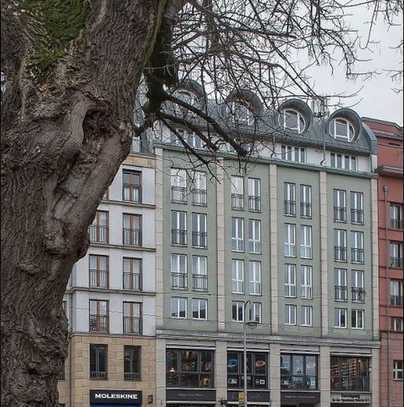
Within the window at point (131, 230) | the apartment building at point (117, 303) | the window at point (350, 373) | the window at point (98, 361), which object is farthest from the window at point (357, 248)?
the window at point (98, 361)

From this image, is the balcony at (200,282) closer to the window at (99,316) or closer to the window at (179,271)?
the window at (179,271)

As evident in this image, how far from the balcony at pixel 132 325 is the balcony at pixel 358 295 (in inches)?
562

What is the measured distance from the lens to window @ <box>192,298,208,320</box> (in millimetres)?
62344

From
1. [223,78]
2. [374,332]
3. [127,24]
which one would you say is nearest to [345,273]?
[374,332]

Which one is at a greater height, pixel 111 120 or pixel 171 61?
A: pixel 171 61

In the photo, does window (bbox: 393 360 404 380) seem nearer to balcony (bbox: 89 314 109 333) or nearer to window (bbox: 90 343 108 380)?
window (bbox: 90 343 108 380)

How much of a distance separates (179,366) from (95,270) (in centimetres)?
761

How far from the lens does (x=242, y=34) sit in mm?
11695

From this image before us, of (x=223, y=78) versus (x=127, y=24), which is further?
(x=223, y=78)

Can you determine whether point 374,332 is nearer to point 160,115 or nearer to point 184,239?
point 184,239

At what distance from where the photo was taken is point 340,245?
6750cm

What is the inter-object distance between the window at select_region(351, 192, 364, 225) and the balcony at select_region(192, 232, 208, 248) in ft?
35.2

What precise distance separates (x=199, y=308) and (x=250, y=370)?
5.00 metres

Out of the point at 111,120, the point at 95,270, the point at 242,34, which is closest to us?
the point at 111,120
